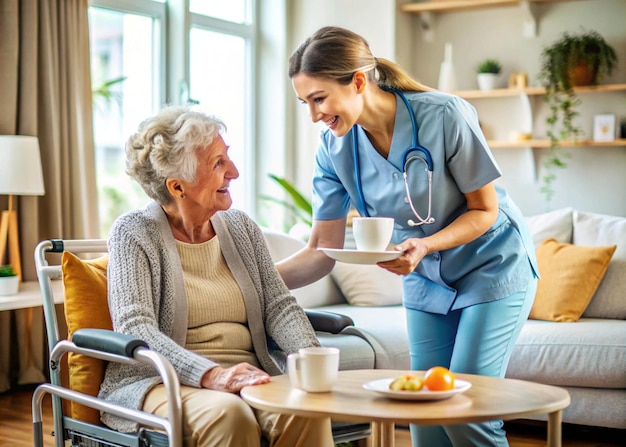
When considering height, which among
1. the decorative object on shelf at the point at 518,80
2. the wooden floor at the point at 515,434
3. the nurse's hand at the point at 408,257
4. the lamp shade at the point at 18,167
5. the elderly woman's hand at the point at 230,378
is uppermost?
the decorative object on shelf at the point at 518,80

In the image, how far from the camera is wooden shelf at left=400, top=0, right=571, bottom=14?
525 centimetres

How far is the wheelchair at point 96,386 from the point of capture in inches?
68.1

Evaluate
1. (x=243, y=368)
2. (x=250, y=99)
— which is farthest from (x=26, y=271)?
(x=243, y=368)

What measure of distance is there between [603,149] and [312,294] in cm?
219

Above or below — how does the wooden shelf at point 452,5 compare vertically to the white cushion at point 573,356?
above

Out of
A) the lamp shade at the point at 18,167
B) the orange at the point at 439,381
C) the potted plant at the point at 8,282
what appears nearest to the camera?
the orange at the point at 439,381

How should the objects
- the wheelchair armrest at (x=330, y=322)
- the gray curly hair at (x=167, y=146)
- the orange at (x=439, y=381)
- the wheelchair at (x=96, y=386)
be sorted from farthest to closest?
the wheelchair armrest at (x=330, y=322) < the gray curly hair at (x=167, y=146) < the wheelchair at (x=96, y=386) < the orange at (x=439, y=381)

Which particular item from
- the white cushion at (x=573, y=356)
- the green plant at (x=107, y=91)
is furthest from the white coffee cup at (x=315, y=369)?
the green plant at (x=107, y=91)

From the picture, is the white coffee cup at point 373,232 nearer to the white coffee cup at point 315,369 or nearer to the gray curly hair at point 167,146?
the white coffee cup at point 315,369

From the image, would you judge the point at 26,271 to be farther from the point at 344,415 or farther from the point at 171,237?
the point at 344,415

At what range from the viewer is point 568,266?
3709mm

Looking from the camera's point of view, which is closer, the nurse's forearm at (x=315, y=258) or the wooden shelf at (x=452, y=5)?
the nurse's forearm at (x=315, y=258)

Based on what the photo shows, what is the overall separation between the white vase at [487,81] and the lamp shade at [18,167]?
8.93ft

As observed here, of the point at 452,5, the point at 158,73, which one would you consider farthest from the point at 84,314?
the point at 452,5
